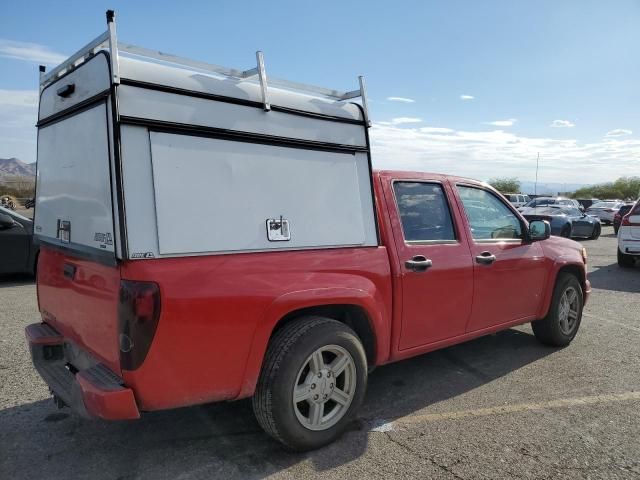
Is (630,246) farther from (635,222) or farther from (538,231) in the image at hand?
(538,231)

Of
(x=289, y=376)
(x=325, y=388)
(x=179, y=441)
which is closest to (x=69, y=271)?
→ (x=179, y=441)

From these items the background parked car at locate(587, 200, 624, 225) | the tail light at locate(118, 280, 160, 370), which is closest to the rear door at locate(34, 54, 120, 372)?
the tail light at locate(118, 280, 160, 370)

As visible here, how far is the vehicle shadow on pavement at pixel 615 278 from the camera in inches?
362

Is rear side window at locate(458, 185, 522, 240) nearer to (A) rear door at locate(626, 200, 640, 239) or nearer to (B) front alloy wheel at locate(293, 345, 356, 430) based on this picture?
(B) front alloy wheel at locate(293, 345, 356, 430)

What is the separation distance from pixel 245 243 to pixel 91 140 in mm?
1045

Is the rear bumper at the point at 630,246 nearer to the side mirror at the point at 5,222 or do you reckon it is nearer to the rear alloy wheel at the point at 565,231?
the rear alloy wheel at the point at 565,231

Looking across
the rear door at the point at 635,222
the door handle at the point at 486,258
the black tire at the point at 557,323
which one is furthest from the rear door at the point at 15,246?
the rear door at the point at 635,222

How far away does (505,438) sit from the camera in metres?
3.34

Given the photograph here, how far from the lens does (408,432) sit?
3.42m

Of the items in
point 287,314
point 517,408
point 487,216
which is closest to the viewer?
point 287,314

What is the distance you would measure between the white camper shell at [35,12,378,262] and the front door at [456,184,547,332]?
134cm

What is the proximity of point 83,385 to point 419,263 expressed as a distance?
232 centimetres

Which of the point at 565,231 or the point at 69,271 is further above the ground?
the point at 69,271

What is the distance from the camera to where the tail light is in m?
2.46
